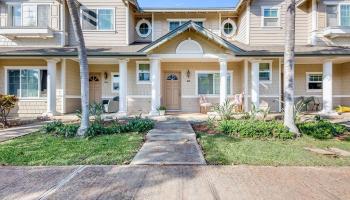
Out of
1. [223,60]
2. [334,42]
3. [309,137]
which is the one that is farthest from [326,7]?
[309,137]

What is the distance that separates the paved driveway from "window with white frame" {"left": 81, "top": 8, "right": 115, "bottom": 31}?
37.6 feet

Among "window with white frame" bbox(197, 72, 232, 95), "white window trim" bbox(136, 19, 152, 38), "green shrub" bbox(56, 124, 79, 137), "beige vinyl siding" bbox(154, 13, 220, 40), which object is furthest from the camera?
"white window trim" bbox(136, 19, 152, 38)

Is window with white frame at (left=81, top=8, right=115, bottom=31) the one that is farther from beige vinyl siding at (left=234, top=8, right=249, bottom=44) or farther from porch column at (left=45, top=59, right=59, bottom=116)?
beige vinyl siding at (left=234, top=8, right=249, bottom=44)

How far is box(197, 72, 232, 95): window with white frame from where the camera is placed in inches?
633

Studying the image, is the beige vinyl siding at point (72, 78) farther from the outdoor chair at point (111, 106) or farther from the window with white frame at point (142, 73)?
the window with white frame at point (142, 73)

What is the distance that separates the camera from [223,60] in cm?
1322

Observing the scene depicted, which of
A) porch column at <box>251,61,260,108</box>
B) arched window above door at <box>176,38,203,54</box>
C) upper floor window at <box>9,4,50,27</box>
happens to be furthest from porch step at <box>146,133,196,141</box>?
upper floor window at <box>9,4,50,27</box>

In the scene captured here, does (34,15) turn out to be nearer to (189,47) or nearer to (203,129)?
(189,47)

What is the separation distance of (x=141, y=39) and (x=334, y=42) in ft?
36.8

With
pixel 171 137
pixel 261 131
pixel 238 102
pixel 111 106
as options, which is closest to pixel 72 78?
pixel 111 106

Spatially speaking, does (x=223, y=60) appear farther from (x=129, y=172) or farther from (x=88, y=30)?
(x=129, y=172)

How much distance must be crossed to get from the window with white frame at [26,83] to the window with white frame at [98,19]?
12.3ft

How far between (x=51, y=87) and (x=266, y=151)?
11.2m

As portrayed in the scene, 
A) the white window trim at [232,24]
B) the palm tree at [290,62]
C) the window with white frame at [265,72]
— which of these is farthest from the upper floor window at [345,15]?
the palm tree at [290,62]
